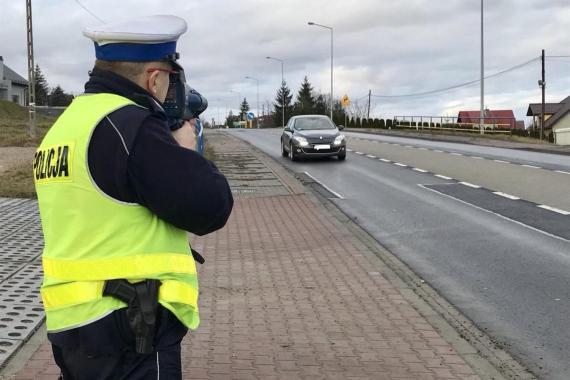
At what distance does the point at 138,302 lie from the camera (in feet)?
6.18

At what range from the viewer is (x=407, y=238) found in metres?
9.20

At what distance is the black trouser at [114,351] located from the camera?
74.5 inches

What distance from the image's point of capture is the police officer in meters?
1.86

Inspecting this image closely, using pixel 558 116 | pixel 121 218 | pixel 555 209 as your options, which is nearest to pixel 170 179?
pixel 121 218

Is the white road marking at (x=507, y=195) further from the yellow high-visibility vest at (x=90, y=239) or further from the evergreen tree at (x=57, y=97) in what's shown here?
the evergreen tree at (x=57, y=97)

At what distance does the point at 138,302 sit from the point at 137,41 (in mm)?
775

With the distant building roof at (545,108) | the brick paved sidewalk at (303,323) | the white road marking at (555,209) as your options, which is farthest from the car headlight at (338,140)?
the distant building roof at (545,108)

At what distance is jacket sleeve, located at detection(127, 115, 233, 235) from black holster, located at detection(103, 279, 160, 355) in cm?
21

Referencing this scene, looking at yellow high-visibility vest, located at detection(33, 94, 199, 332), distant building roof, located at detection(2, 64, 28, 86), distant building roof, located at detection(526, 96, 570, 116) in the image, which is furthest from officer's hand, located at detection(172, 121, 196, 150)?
distant building roof, located at detection(526, 96, 570, 116)

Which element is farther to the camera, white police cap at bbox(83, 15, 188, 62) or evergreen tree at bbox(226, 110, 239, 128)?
evergreen tree at bbox(226, 110, 239, 128)

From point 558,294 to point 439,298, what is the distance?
3.74 feet

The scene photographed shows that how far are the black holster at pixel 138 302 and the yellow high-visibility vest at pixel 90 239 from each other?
0.8 inches

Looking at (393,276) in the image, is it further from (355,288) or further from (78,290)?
(78,290)

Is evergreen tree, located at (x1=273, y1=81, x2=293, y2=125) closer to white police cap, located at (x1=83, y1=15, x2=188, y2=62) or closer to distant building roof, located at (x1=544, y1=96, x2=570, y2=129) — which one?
distant building roof, located at (x1=544, y1=96, x2=570, y2=129)
